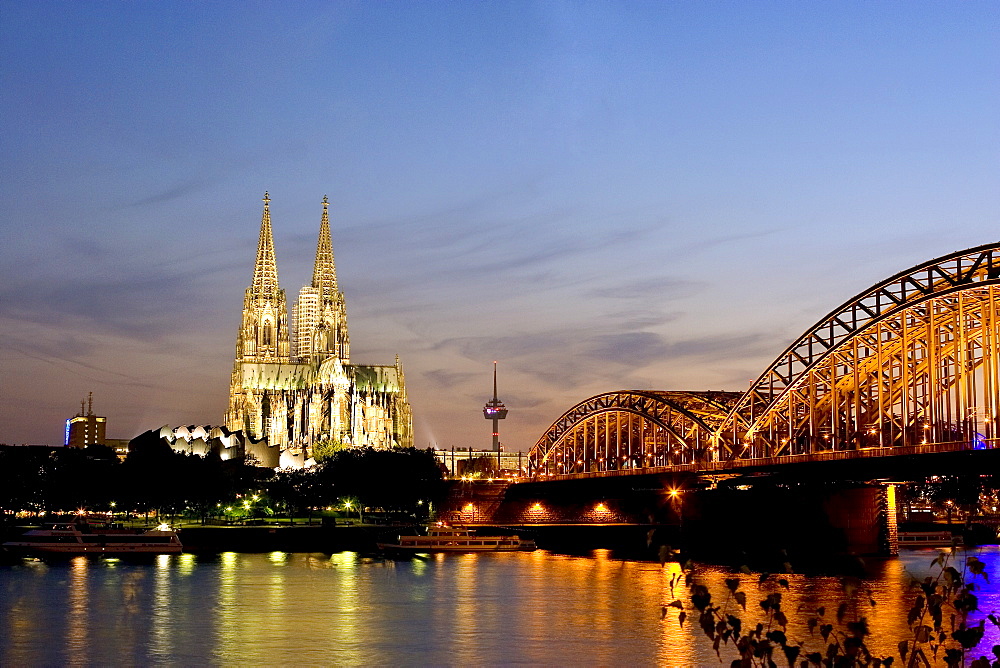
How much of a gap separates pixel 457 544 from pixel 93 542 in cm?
3293

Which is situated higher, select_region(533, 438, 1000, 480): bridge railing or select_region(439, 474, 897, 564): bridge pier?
select_region(533, 438, 1000, 480): bridge railing

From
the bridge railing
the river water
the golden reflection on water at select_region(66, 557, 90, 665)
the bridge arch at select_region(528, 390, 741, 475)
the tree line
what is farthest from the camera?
the tree line

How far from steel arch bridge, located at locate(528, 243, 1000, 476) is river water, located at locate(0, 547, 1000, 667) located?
31.4 ft

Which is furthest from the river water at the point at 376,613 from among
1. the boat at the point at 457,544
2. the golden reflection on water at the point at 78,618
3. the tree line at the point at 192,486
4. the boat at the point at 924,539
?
the tree line at the point at 192,486

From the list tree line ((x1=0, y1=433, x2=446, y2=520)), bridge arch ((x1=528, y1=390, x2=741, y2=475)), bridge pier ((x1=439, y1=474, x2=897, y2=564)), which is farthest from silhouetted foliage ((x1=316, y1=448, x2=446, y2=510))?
bridge pier ((x1=439, y1=474, x2=897, y2=564))

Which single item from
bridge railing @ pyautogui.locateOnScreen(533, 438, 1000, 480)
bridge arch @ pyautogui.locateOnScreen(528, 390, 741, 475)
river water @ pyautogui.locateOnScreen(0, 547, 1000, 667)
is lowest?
river water @ pyautogui.locateOnScreen(0, 547, 1000, 667)

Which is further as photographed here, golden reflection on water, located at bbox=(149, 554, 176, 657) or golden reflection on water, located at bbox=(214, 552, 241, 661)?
golden reflection on water, located at bbox=(149, 554, 176, 657)

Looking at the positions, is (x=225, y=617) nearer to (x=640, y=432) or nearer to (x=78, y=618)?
(x=78, y=618)

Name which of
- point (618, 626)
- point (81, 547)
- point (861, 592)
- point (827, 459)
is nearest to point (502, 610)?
point (618, 626)

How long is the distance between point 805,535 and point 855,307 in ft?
55.0

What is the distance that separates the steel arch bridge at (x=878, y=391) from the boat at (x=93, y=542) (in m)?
41.5

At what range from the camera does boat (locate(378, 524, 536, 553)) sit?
125 m

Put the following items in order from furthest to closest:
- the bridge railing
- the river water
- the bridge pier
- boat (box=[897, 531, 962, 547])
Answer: boat (box=[897, 531, 962, 547]) < the bridge pier < the bridge railing < the river water

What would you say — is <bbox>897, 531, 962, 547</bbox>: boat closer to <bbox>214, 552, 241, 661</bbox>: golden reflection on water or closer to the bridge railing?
the bridge railing
